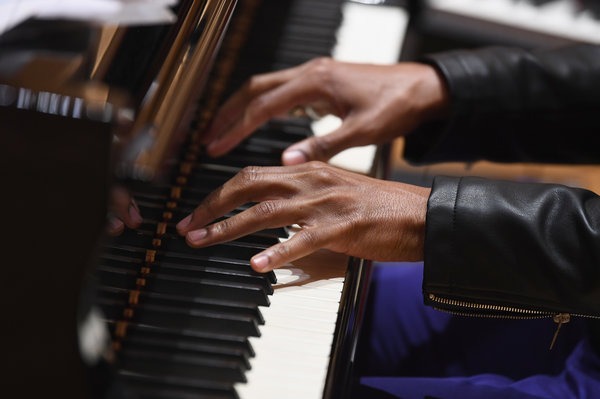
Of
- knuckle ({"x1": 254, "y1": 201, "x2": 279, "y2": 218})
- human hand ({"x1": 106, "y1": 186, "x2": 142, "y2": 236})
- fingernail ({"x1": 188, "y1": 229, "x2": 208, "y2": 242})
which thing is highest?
human hand ({"x1": 106, "y1": 186, "x2": 142, "y2": 236})

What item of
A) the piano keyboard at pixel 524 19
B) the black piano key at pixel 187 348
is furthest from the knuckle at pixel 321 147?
the piano keyboard at pixel 524 19

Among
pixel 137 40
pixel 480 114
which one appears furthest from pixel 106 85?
pixel 480 114

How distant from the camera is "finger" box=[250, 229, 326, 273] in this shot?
3.46 feet

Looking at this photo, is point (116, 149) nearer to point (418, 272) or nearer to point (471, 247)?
point (471, 247)

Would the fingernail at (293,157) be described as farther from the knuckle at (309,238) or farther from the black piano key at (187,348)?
the black piano key at (187,348)

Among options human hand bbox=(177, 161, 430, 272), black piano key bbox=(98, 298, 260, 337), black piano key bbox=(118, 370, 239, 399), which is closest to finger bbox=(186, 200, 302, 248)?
human hand bbox=(177, 161, 430, 272)

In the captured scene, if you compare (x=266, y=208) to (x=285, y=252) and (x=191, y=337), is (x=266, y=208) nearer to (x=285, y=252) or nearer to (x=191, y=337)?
(x=285, y=252)

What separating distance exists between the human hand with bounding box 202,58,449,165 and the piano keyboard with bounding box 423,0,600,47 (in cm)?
84

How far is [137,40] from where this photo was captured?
110 centimetres

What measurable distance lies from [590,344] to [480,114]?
485mm

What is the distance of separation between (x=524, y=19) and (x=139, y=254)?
161 centimetres

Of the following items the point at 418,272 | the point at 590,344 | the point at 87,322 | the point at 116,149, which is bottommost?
the point at 418,272

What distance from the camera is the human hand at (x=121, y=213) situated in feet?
2.52

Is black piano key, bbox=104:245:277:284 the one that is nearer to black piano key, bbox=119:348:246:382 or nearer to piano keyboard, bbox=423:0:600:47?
black piano key, bbox=119:348:246:382
